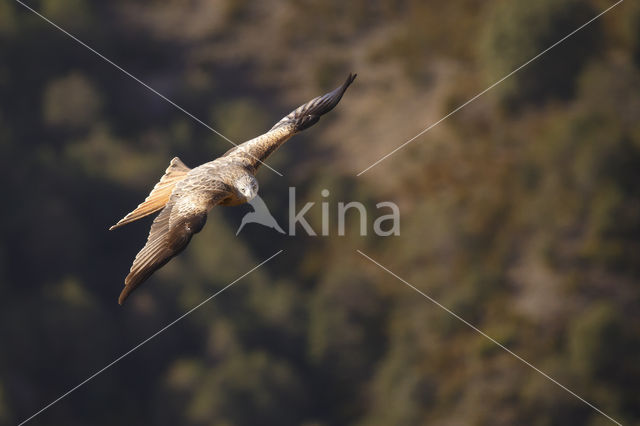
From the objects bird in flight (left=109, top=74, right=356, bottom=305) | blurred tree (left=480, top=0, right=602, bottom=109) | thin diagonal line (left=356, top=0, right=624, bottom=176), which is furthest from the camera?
blurred tree (left=480, top=0, right=602, bottom=109)

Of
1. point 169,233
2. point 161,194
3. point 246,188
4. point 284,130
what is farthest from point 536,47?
point 169,233

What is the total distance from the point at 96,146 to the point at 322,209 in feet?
44.5

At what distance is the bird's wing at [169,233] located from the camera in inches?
535

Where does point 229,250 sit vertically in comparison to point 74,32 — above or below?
below

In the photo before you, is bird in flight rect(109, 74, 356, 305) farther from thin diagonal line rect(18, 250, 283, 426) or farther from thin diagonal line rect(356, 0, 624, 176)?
thin diagonal line rect(356, 0, 624, 176)

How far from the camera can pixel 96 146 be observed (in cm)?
5591

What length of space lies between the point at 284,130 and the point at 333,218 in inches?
1318

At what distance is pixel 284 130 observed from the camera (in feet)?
59.5

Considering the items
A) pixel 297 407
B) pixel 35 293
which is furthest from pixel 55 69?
pixel 297 407

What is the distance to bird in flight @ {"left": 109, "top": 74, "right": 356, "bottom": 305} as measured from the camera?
551 inches

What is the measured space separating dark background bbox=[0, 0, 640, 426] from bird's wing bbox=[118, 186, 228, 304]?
26.9 m

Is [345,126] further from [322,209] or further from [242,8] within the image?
[242,8]

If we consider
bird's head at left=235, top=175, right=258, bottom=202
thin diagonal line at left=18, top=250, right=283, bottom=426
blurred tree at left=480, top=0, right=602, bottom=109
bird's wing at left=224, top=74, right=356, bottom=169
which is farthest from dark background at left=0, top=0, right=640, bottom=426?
bird's head at left=235, top=175, right=258, bottom=202

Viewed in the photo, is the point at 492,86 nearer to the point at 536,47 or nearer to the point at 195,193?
the point at 536,47
